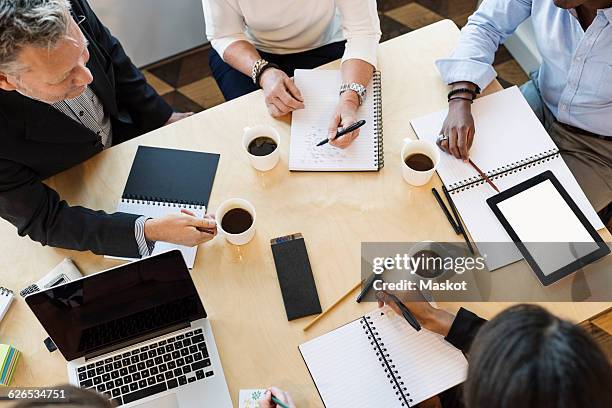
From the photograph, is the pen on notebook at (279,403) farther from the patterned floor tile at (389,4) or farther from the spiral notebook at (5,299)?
the patterned floor tile at (389,4)

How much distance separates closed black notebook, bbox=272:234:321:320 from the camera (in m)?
1.19

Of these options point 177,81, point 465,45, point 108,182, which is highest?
point 465,45

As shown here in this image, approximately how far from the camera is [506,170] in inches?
51.5

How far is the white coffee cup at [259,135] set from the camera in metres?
1.33

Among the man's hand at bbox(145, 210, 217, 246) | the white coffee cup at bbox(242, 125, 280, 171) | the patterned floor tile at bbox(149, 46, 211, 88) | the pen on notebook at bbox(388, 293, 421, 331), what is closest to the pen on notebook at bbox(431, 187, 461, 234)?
the pen on notebook at bbox(388, 293, 421, 331)

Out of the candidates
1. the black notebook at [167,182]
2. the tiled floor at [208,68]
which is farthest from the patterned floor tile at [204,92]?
the black notebook at [167,182]

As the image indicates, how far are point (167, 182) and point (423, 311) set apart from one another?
65 centimetres

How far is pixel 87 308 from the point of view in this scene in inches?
43.1

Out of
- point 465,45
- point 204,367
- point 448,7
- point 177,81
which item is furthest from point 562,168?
point 177,81

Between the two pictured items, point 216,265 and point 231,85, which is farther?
point 231,85

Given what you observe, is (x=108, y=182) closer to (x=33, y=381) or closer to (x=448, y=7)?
(x=33, y=381)

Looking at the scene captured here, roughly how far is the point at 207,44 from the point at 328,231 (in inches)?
63.7

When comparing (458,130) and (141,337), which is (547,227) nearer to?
(458,130)

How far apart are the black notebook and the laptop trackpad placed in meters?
0.33
